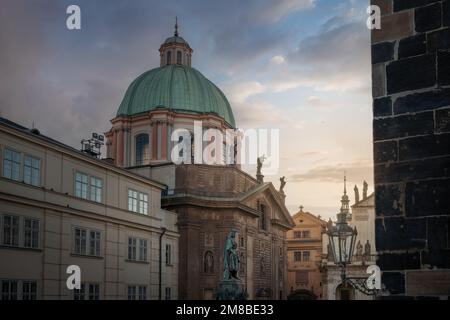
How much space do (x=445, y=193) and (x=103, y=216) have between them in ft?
111

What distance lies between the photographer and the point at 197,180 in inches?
2130

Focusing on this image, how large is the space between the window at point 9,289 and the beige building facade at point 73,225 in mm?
48

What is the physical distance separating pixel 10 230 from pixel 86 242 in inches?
249

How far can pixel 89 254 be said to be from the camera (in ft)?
121

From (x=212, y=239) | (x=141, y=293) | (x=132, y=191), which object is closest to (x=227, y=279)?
(x=141, y=293)

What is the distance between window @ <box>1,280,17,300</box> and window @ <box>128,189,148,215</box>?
39.5ft

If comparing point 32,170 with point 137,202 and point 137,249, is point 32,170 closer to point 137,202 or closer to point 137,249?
point 137,202

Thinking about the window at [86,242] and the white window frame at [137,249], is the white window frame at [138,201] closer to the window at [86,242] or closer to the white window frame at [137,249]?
the white window frame at [137,249]

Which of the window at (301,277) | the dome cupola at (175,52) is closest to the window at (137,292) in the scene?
the dome cupola at (175,52)

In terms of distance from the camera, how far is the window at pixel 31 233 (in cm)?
3213

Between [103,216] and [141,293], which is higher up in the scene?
[103,216]

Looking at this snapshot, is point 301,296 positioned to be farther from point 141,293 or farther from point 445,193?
point 445,193
